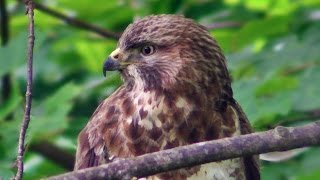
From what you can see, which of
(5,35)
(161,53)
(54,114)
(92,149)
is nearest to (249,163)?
(161,53)

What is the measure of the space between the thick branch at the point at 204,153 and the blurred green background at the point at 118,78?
168cm

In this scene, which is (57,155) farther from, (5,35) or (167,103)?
(167,103)

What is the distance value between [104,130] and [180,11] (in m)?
1.79

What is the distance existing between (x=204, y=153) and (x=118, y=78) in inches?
107

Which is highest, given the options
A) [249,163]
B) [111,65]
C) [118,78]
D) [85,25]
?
[85,25]

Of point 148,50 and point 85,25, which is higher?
point 85,25

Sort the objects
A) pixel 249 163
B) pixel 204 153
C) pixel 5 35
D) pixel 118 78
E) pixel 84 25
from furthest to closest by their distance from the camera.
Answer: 1. pixel 5 35
2. pixel 84 25
3. pixel 118 78
4. pixel 249 163
5. pixel 204 153

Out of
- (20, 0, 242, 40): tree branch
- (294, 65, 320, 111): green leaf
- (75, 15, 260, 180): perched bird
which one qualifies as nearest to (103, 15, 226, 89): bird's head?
(75, 15, 260, 180): perched bird

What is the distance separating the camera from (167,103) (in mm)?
5695

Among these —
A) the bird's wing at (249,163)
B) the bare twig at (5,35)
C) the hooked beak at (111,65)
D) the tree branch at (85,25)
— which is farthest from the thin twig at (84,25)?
the bird's wing at (249,163)

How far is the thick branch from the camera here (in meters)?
4.10

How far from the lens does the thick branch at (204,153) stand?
410 centimetres

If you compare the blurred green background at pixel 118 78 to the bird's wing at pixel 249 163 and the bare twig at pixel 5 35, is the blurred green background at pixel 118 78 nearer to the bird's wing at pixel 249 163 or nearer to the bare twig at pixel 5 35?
the bare twig at pixel 5 35

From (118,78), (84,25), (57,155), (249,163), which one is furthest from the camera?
(84,25)
